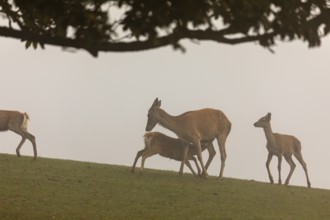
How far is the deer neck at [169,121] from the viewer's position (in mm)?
20328

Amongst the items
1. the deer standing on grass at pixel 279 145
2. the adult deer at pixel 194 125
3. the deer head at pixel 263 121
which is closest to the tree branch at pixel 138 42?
the adult deer at pixel 194 125

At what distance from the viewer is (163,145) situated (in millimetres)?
19969

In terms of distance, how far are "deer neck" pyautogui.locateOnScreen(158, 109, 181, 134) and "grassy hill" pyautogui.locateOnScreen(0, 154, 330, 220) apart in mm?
1366

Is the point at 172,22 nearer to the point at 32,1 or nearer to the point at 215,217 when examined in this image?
the point at 32,1

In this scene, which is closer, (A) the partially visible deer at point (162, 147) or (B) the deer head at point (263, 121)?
(A) the partially visible deer at point (162, 147)

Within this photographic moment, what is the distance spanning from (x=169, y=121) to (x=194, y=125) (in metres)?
0.74

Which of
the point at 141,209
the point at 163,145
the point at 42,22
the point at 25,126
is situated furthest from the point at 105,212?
the point at 25,126

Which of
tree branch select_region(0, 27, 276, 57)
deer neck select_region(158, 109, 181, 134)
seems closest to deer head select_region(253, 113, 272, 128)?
deer neck select_region(158, 109, 181, 134)

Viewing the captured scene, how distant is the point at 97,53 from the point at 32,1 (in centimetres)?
100

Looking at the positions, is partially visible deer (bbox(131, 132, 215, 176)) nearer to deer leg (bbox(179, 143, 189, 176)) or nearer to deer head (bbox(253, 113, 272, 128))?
deer leg (bbox(179, 143, 189, 176))

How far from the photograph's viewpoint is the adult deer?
795 inches

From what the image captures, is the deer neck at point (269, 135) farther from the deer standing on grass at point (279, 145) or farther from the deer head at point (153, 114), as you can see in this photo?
the deer head at point (153, 114)

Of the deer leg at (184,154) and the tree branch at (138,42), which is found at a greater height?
the tree branch at (138,42)

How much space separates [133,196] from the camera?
1570 cm
